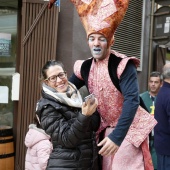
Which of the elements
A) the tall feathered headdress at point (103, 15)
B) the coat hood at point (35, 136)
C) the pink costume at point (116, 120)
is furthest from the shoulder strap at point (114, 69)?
the coat hood at point (35, 136)

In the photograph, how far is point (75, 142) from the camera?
2.61 metres

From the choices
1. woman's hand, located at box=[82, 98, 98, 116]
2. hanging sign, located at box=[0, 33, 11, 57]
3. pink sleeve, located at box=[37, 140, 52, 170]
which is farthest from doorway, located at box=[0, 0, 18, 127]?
woman's hand, located at box=[82, 98, 98, 116]

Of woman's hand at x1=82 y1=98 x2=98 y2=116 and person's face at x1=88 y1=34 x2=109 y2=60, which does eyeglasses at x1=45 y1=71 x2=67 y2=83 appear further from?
woman's hand at x1=82 y1=98 x2=98 y2=116

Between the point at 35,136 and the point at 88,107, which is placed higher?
the point at 88,107

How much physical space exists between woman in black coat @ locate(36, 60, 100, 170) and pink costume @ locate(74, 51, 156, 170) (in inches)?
5.0

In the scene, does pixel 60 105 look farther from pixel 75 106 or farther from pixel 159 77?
pixel 159 77

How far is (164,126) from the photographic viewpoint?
4.23 meters

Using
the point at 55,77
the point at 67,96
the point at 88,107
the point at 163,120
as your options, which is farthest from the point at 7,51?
the point at 88,107

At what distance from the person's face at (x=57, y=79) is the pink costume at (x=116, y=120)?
215 mm

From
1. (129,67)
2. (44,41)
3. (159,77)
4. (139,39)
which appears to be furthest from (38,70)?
(129,67)

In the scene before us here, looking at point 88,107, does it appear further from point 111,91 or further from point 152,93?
point 152,93

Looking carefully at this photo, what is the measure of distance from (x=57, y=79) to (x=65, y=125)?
1.17 ft

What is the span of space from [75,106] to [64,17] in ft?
10.8

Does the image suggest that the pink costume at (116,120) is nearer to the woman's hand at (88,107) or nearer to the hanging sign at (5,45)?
the woman's hand at (88,107)
